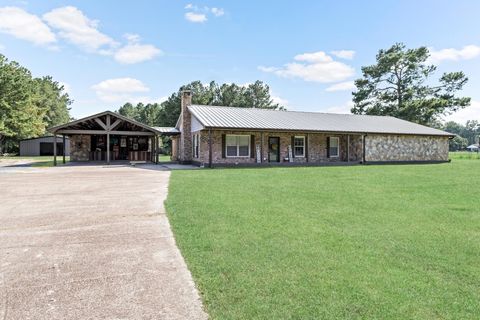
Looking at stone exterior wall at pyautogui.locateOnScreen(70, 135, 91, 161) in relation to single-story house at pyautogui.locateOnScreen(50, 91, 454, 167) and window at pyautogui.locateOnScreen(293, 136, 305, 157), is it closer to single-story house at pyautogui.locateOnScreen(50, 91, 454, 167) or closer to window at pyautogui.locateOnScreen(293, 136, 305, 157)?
single-story house at pyautogui.locateOnScreen(50, 91, 454, 167)

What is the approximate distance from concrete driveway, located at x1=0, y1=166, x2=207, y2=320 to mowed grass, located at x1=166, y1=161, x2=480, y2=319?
0.32m

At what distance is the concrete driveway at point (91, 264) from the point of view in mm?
2850

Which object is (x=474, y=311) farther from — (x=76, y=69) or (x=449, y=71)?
(x=449, y=71)

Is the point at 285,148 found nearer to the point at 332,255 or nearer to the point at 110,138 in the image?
the point at 110,138

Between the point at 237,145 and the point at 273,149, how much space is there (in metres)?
2.55

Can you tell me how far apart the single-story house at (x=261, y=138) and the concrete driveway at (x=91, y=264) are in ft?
39.8

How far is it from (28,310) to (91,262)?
1.17 metres

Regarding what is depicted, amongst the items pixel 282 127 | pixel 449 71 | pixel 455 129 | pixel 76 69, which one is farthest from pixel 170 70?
pixel 455 129

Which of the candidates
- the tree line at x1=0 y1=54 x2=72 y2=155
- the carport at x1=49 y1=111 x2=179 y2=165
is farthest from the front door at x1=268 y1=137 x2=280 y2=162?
the tree line at x1=0 y1=54 x2=72 y2=155

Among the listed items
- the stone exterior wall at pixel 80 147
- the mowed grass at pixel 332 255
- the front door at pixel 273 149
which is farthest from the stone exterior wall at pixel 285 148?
the mowed grass at pixel 332 255

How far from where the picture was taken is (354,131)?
882 inches

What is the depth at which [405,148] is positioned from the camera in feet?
81.1

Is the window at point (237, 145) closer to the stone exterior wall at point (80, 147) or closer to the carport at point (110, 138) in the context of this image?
the carport at point (110, 138)

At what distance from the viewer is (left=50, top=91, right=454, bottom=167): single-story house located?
20094mm
